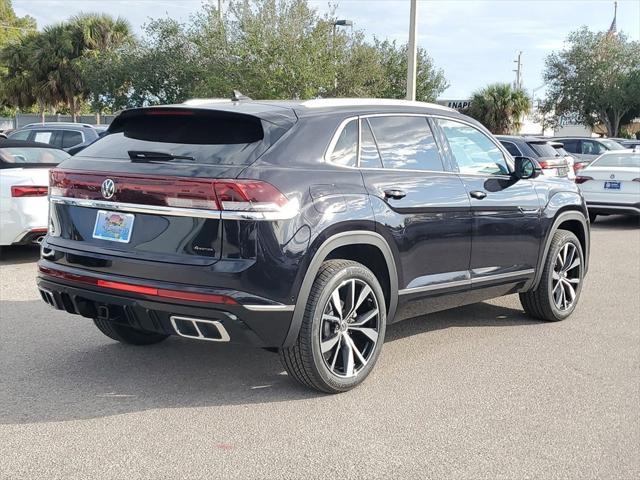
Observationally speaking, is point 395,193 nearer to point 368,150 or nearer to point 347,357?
point 368,150

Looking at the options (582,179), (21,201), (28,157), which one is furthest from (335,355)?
(582,179)

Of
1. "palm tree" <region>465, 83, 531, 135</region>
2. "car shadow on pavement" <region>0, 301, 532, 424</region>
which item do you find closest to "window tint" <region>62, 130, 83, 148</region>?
"car shadow on pavement" <region>0, 301, 532, 424</region>

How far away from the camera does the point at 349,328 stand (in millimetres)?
4742

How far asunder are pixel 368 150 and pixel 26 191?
17.1ft

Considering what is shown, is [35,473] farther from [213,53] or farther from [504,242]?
[213,53]

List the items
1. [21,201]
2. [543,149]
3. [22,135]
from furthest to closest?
[22,135] < [543,149] < [21,201]

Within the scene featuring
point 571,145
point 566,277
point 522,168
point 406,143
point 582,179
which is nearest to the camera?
point 406,143

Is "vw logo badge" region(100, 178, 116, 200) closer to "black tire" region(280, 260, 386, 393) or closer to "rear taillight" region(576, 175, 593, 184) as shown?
"black tire" region(280, 260, 386, 393)

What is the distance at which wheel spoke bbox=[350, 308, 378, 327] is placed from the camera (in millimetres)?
4781

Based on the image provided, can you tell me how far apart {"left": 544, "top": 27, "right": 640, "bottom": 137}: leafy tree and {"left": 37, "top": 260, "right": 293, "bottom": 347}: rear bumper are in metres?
47.0

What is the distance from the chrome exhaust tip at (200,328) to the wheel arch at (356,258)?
1.26ft

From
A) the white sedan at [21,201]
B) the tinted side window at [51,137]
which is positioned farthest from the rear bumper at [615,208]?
the tinted side window at [51,137]

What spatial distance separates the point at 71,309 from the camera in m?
4.60

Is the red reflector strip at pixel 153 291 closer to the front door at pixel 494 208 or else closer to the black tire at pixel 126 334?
the black tire at pixel 126 334
